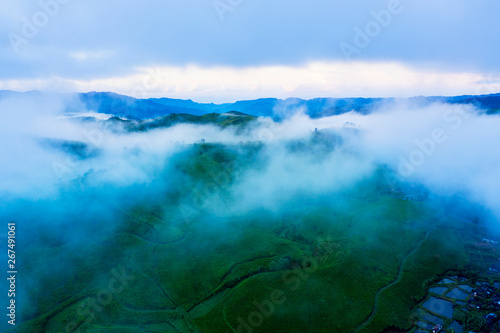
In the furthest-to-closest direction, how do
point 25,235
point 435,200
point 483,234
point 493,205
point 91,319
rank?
point 435,200 → point 493,205 → point 483,234 → point 25,235 → point 91,319

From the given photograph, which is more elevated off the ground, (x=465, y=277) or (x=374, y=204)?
(x=374, y=204)

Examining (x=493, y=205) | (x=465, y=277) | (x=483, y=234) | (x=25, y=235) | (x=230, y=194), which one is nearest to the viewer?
(x=465, y=277)

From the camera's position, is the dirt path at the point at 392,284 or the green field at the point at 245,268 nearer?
the dirt path at the point at 392,284

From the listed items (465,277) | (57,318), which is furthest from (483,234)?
(57,318)

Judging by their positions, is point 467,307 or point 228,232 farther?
point 228,232

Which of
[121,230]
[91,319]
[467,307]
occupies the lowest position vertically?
[467,307]

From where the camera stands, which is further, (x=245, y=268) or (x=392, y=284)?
(x=245, y=268)

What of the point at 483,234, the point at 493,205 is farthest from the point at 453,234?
the point at 493,205

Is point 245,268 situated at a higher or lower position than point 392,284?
higher

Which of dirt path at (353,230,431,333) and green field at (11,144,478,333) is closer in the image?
dirt path at (353,230,431,333)

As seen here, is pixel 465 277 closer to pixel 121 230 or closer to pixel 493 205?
pixel 493 205
